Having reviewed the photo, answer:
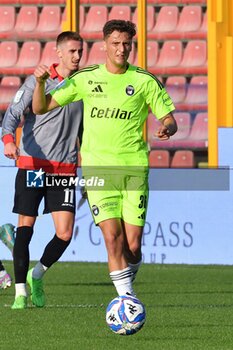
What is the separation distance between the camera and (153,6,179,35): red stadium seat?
692 inches

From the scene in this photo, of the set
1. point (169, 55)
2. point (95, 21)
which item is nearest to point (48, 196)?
point (169, 55)

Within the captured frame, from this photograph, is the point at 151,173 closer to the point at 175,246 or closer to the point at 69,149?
the point at 175,246

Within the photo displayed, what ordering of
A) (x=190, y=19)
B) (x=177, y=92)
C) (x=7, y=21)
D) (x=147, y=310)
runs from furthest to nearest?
(x=7, y=21)
(x=190, y=19)
(x=177, y=92)
(x=147, y=310)

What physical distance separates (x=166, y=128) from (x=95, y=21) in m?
10.4

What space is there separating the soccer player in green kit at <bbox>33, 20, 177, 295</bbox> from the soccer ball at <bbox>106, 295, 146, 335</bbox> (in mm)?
430

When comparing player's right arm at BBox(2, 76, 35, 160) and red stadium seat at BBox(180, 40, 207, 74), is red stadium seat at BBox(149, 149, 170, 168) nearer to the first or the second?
red stadium seat at BBox(180, 40, 207, 74)

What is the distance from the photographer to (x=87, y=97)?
793 cm

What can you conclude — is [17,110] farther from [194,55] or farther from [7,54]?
[7,54]

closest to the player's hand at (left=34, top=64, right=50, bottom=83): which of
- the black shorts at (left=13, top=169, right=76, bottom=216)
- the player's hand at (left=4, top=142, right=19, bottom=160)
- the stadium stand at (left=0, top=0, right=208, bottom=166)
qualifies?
the player's hand at (left=4, top=142, right=19, bottom=160)

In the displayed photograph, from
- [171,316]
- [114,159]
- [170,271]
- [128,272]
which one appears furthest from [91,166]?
[170,271]

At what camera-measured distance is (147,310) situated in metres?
9.19

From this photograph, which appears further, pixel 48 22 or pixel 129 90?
pixel 48 22

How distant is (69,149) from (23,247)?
33.4 inches

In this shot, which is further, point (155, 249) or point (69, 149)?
point (155, 249)
